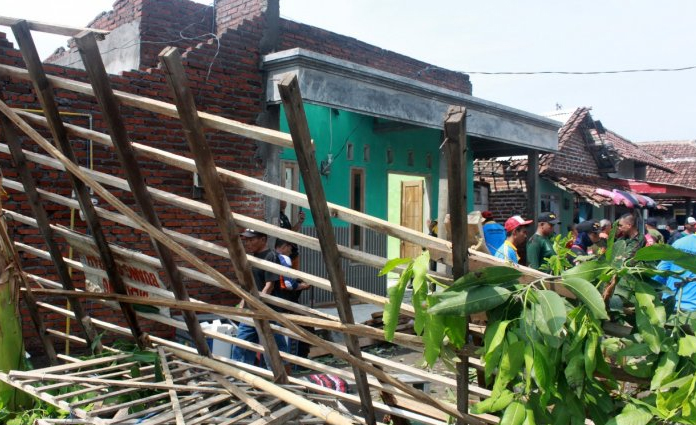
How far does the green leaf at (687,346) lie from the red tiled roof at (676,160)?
25.0 meters

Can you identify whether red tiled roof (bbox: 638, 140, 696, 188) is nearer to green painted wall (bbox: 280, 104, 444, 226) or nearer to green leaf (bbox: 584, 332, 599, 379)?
green painted wall (bbox: 280, 104, 444, 226)

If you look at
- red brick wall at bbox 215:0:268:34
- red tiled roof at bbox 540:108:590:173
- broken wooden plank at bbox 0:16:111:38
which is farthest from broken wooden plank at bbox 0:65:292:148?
red tiled roof at bbox 540:108:590:173

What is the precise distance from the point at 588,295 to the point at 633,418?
425 mm

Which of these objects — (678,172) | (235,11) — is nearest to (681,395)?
(235,11)

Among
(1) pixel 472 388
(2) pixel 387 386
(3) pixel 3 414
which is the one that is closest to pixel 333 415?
(2) pixel 387 386

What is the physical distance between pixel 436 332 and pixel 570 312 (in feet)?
1.50

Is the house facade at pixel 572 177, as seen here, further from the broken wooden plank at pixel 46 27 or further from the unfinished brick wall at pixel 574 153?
the broken wooden plank at pixel 46 27

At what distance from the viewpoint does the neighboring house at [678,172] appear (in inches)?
908

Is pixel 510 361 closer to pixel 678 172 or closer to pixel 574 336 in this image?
pixel 574 336

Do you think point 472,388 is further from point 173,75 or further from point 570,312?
point 173,75

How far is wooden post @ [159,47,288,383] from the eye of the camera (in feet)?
7.97

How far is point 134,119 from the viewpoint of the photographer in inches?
254

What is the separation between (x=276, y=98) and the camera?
7.45m

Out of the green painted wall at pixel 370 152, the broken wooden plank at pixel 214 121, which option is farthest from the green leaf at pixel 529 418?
the green painted wall at pixel 370 152
